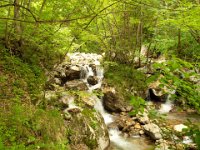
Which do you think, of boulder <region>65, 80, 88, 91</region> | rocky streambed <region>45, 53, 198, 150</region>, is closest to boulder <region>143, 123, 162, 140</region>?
rocky streambed <region>45, 53, 198, 150</region>

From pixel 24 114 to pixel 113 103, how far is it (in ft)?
22.4

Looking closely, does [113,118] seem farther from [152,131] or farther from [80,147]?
[80,147]

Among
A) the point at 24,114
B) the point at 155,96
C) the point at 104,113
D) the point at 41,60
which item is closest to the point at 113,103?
the point at 104,113

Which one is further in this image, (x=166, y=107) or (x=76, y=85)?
(x=166, y=107)

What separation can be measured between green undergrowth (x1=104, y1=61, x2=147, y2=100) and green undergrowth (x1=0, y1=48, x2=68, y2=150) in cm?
567

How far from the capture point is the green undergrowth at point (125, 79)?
12.9 meters

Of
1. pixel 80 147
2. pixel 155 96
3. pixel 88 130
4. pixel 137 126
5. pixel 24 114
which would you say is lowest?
pixel 137 126

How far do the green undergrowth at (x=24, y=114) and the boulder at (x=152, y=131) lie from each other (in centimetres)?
422

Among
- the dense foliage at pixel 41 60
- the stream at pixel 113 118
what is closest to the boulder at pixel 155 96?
the stream at pixel 113 118

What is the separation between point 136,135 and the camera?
958 cm

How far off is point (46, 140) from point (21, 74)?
2.81m

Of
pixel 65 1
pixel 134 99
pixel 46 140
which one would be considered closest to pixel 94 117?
pixel 46 140

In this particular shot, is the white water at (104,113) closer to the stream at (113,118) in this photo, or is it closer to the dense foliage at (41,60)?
the stream at (113,118)

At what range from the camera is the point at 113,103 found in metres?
12.0
